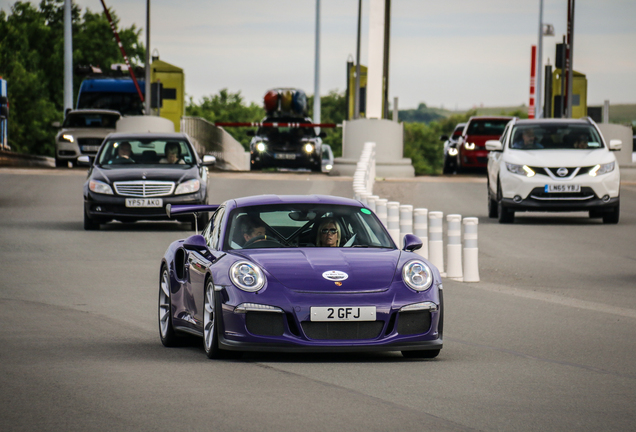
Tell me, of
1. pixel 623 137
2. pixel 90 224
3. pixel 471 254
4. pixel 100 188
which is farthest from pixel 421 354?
pixel 623 137

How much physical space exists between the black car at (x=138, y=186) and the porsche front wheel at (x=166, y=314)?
10.2 metres

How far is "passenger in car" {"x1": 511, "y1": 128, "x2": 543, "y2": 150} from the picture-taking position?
75.1 feet

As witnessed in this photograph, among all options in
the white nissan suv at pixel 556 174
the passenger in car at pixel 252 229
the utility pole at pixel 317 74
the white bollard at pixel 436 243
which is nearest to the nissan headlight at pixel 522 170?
the white nissan suv at pixel 556 174

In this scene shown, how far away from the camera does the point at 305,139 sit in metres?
40.6

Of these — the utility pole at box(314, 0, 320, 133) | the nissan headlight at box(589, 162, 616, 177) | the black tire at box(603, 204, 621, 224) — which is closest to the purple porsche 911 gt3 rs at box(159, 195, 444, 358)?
the nissan headlight at box(589, 162, 616, 177)

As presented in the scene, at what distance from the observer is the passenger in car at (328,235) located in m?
9.28

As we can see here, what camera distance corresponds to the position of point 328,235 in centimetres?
929

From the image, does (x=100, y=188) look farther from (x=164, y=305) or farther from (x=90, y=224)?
(x=164, y=305)

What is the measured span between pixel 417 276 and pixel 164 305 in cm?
231

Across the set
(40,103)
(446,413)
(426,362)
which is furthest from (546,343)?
(40,103)

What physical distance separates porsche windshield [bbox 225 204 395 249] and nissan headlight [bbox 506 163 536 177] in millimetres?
12632

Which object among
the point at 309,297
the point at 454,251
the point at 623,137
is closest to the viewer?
the point at 309,297

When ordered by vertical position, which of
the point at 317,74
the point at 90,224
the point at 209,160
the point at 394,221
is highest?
the point at 317,74

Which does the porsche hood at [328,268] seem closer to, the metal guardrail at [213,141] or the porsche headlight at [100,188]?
the porsche headlight at [100,188]
